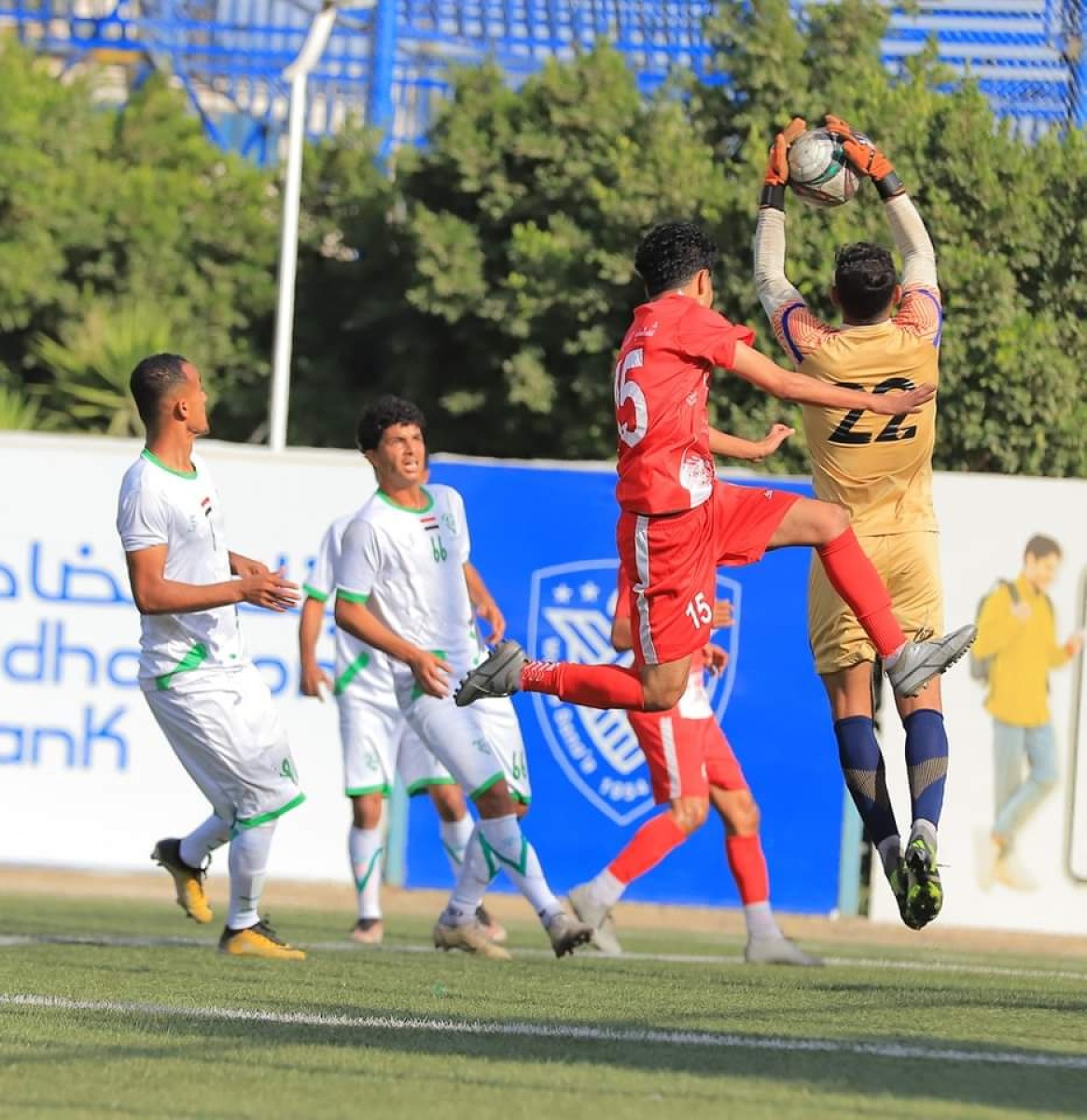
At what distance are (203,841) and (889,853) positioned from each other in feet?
9.72

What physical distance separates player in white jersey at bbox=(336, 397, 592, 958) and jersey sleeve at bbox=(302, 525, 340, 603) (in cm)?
70

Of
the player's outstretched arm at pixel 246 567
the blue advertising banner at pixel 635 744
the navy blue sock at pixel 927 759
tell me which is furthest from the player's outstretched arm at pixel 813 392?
the blue advertising banner at pixel 635 744

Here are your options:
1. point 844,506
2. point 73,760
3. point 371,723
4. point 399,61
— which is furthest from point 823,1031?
point 399,61

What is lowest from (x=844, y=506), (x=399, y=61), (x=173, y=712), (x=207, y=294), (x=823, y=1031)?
(x=823, y=1031)

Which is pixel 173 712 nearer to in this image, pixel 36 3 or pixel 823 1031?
pixel 823 1031

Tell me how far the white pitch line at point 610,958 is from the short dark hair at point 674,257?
294 centimetres

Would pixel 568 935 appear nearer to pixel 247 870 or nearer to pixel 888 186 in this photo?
pixel 247 870

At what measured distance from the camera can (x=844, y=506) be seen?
317 inches

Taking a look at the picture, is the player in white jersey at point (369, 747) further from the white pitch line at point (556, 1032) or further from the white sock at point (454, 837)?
the white pitch line at point (556, 1032)

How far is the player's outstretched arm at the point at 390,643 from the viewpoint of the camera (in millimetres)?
9172

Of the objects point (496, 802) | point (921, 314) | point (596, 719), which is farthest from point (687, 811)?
point (596, 719)

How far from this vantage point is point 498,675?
25.7 ft

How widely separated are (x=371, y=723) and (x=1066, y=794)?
4.32m

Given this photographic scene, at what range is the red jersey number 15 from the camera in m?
7.57
